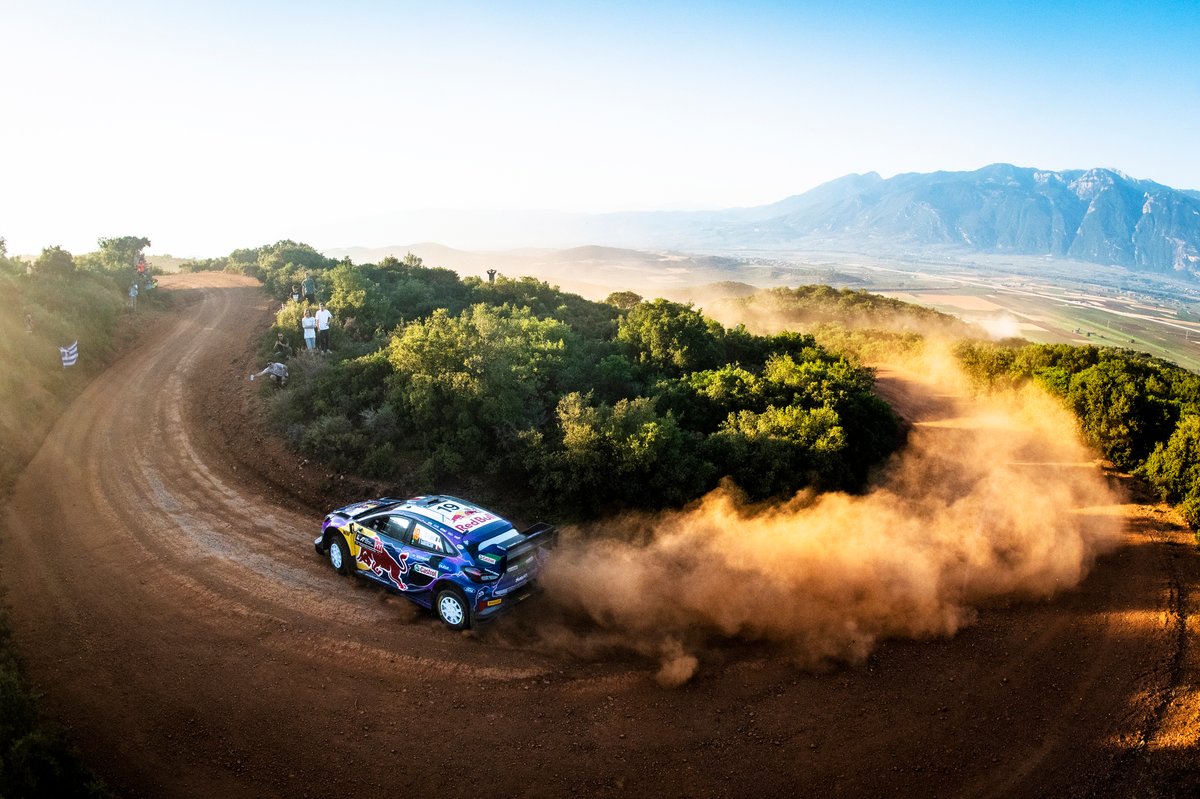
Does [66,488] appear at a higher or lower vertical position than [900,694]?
higher

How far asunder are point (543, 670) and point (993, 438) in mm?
21050

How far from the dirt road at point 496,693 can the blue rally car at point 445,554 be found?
57 cm

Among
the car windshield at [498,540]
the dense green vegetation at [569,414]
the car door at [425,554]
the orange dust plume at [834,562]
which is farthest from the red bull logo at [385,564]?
the dense green vegetation at [569,414]

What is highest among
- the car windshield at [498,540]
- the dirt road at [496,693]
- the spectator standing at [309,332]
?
the spectator standing at [309,332]

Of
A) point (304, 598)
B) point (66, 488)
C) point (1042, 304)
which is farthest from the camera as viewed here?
point (1042, 304)

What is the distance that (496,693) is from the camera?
9953mm

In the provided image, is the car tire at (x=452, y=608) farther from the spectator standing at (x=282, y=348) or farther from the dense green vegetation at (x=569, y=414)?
the spectator standing at (x=282, y=348)

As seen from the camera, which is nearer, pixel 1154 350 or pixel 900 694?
pixel 900 694

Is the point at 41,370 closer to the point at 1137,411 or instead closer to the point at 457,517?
the point at 457,517

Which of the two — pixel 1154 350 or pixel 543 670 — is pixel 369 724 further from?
pixel 1154 350

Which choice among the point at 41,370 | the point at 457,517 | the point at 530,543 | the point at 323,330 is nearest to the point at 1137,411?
the point at 530,543

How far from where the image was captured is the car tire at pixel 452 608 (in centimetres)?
1108

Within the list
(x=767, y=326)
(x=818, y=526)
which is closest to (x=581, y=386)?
(x=818, y=526)

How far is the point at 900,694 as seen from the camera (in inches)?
416
